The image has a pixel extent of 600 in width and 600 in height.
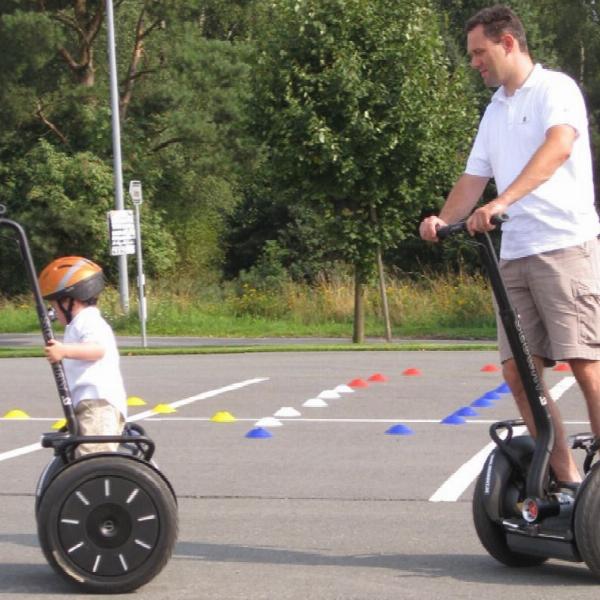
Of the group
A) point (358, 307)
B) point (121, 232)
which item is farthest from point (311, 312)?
point (121, 232)

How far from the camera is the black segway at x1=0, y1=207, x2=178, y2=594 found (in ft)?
19.9

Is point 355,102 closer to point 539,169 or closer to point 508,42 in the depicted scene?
point 508,42

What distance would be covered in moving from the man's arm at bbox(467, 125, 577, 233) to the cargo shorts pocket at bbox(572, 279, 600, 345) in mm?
474

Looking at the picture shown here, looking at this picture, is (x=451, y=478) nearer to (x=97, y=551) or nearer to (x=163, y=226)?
(x=97, y=551)

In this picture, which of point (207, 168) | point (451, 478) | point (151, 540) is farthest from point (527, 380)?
point (207, 168)

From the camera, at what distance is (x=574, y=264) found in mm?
6395

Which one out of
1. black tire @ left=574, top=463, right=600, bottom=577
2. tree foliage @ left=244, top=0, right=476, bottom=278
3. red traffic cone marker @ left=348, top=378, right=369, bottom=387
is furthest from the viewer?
tree foliage @ left=244, top=0, right=476, bottom=278

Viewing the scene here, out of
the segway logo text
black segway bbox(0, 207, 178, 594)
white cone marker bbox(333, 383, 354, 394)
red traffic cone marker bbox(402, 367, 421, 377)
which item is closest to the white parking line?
white cone marker bbox(333, 383, 354, 394)

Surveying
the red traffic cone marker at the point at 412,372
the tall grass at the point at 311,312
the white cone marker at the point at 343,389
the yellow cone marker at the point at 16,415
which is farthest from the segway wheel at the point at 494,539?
the tall grass at the point at 311,312

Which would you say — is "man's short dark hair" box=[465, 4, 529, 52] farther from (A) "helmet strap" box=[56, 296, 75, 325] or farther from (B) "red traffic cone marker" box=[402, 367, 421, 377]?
(B) "red traffic cone marker" box=[402, 367, 421, 377]

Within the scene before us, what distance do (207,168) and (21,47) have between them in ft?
25.6

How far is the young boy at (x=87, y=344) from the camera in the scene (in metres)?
6.55

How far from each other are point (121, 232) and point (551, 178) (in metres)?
22.7

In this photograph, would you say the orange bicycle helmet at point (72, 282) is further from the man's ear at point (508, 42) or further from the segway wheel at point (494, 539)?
the man's ear at point (508, 42)
